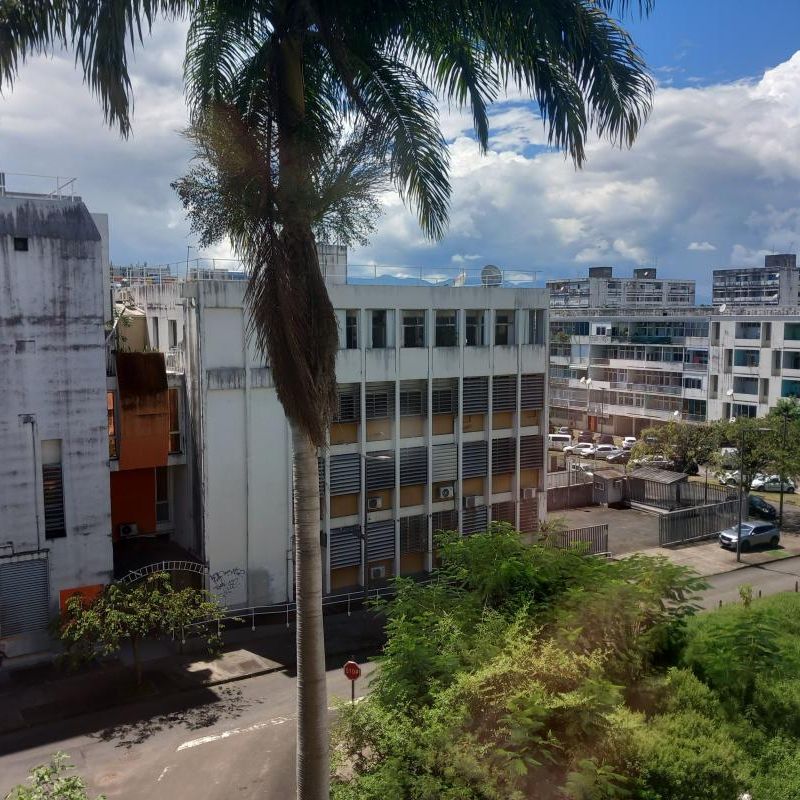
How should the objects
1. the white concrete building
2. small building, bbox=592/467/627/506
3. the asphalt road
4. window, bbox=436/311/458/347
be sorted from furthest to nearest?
small building, bbox=592/467/627/506, window, bbox=436/311/458/347, the white concrete building, the asphalt road

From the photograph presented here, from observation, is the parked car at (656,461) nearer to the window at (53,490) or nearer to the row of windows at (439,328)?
the row of windows at (439,328)

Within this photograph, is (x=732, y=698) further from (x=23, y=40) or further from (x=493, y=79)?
(x=23, y=40)

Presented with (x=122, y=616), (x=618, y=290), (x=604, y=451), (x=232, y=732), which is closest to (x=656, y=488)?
(x=604, y=451)

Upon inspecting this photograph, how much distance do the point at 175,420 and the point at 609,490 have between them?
2453 centimetres

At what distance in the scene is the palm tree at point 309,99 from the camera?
849cm

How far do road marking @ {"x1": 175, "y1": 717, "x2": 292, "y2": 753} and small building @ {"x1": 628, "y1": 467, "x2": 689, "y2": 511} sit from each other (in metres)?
27.4

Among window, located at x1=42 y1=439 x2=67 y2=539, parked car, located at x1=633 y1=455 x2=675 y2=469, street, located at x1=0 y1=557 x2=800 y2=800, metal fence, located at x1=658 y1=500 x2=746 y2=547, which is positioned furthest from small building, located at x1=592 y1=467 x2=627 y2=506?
window, located at x1=42 y1=439 x2=67 y2=539

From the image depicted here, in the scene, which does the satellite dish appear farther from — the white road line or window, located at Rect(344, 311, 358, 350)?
the white road line

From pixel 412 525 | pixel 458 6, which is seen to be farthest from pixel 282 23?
pixel 412 525

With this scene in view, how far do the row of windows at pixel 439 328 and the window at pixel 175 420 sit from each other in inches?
241

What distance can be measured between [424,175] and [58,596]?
18.7 metres

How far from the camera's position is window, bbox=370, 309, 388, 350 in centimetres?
2803

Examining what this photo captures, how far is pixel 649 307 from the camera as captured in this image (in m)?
67.4

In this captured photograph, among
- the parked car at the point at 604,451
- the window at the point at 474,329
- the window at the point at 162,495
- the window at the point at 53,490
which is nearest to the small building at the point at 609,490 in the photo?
→ the parked car at the point at 604,451
